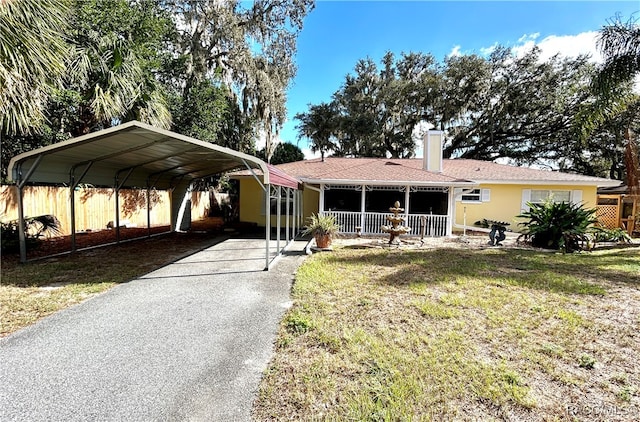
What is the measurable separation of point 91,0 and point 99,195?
688 centimetres

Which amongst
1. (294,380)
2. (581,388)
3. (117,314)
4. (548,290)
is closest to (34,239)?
(117,314)

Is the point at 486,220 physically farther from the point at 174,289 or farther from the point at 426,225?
the point at 174,289

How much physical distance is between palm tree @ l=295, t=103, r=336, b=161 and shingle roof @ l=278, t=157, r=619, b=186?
26.5 feet

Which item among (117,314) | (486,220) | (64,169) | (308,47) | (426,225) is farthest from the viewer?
(308,47)

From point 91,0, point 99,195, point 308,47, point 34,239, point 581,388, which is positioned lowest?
point 581,388

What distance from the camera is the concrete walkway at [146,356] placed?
7.98ft

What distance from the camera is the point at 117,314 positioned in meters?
4.25

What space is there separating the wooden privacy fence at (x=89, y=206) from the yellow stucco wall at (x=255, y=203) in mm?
4083

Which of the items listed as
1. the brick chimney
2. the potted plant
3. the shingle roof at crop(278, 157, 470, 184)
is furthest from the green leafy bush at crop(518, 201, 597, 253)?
the potted plant

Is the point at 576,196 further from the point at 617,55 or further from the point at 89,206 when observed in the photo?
the point at 89,206

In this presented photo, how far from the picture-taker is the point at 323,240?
29.6 feet

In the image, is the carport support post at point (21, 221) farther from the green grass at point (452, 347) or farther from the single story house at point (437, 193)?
the single story house at point (437, 193)

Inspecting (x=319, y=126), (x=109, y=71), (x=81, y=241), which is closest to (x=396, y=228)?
(x=109, y=71)


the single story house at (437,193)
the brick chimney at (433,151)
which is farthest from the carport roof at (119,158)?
the brick chimney at (433,151)
